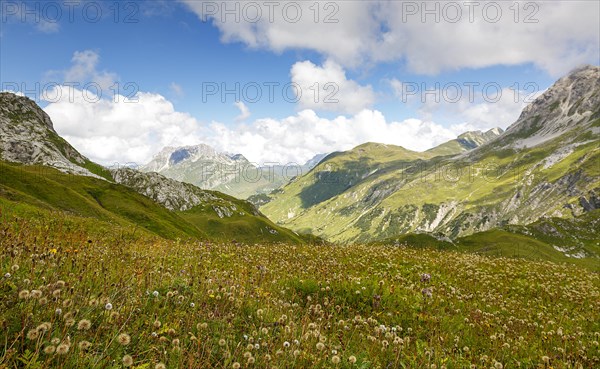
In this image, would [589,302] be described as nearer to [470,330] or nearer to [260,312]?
[470,330]

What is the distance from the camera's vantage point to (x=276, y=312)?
7094 millimetres

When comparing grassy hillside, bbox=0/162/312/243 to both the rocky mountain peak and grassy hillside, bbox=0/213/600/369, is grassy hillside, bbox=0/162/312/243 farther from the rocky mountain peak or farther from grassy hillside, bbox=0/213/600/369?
the rocky mountain peak

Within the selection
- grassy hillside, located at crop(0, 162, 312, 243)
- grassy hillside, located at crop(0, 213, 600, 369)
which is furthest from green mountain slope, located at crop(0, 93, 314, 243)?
grassy hillside, located at crop(0, 213, 600, 369)

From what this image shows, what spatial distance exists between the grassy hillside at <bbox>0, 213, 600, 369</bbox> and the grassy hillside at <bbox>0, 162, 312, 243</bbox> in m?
34.0

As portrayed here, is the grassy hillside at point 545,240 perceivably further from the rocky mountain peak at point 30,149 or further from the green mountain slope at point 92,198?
the rocky mountain peak at point 30,149

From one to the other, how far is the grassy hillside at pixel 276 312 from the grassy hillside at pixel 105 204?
A: 34036 millimetres

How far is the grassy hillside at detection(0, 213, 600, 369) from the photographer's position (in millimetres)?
4273

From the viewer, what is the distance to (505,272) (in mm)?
17375

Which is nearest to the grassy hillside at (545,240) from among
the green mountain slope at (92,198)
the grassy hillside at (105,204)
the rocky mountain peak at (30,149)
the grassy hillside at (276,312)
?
the green mountain slope at (92,198)

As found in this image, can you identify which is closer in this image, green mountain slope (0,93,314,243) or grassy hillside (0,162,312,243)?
grassy hillside (0,162,312,243)

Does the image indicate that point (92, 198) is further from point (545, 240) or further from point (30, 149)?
point (545, 240)

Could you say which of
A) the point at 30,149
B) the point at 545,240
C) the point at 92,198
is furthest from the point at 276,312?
the point at 30,149

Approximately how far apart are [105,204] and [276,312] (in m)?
114

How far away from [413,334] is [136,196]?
128 m
